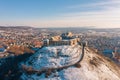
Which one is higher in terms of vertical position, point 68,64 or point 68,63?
point 68,63

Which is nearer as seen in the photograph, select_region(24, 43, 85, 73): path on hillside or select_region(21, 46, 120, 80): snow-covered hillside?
select_region(21, 46, 120, 80): snow-covered hillside

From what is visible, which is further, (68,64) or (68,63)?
(68,63)

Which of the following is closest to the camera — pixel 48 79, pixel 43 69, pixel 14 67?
pixel 48 79

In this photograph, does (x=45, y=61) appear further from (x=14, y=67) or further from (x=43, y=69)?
(x=14, y=67)

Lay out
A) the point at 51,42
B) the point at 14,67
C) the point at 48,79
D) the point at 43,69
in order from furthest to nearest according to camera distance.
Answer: the point at 51,42
the point at 14,67
the point at 43,69
the point at 48,79

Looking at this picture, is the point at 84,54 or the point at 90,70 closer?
the point at 90,70

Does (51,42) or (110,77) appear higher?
(51,42)

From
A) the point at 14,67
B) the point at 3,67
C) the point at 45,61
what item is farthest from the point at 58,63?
the point at 3,67

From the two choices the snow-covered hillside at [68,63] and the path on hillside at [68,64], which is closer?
the snow-covered hillside at [68,63]
